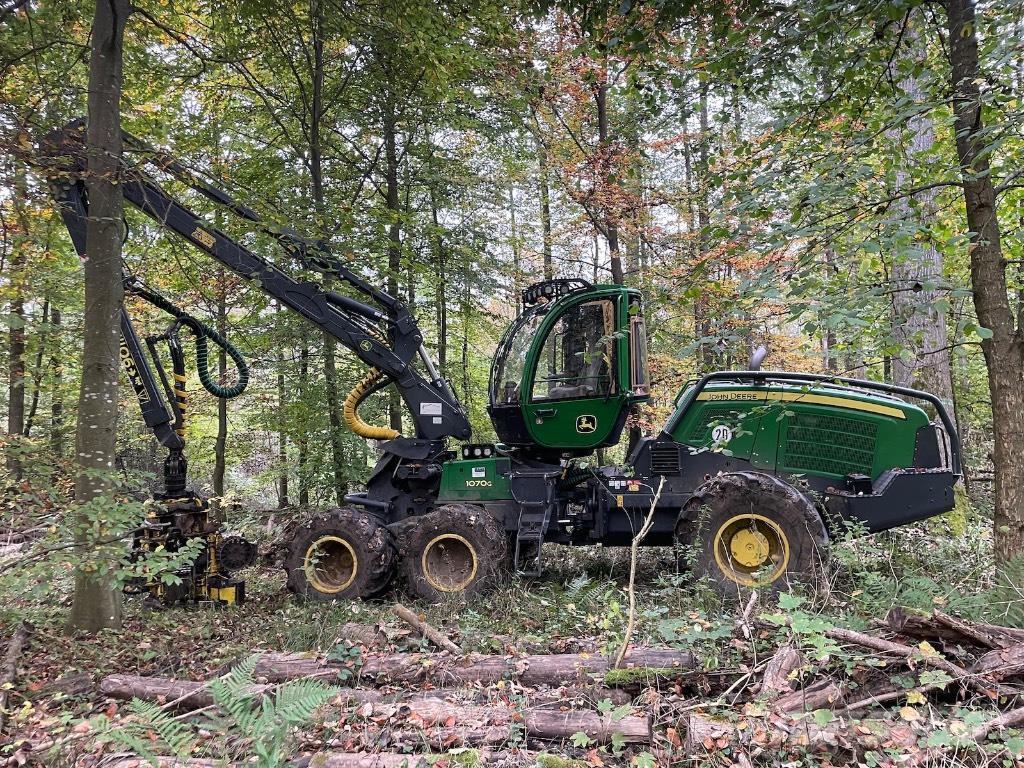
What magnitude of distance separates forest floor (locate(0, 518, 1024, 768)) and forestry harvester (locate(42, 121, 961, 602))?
0.74 metres

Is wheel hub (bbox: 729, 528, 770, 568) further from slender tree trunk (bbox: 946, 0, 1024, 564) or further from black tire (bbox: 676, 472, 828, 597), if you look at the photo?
slender tree trunk (bbox: 946, 0, 1024, 564)

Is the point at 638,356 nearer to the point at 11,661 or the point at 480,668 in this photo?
the point at 480,668

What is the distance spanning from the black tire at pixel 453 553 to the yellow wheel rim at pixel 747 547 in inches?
79.1

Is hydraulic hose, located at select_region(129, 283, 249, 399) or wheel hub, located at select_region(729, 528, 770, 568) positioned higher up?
hydraulic hose, located at select_region(129, 283, 249, 399)

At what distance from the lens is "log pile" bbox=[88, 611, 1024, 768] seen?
278cm

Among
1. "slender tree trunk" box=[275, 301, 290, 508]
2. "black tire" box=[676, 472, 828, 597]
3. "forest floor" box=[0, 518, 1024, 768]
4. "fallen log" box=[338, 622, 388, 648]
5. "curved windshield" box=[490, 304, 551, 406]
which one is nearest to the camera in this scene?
"forest floor" box=[0, 518, 1024, 768]

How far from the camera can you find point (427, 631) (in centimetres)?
466

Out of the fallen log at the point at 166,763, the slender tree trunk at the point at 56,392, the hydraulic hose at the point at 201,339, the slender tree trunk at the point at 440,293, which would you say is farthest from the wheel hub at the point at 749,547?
the slender tree trunk at the point at 56,392

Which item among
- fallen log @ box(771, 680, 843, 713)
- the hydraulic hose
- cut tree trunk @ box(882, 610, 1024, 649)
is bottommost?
fallen log @ box(771, 680, 843, 713)

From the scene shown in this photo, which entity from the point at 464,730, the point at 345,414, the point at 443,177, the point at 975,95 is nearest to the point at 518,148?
the point at 443,177

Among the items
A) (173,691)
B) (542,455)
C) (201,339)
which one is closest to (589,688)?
(173,691)

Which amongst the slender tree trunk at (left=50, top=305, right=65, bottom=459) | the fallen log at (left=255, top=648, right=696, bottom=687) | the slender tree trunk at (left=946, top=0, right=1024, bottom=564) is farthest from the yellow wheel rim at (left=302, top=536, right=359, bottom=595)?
the slender tree trunk at (left=50, top=305, right=65, bottom=459)

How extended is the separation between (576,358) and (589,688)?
3585 millimetres

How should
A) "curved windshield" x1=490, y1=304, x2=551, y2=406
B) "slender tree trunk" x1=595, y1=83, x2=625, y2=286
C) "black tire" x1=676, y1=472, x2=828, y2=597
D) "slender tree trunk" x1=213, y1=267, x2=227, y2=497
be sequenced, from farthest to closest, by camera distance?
"slender tree trunk" x1=213, y1=267, x2=227, y2=497
"slender tree trunk" x1=595, y1=83, x2=625, y2=286
"curved windshield" x1=490, y1=304, x2=551, y2=406
"black tire" x1=676, y1=472, x2=828, y2=597
